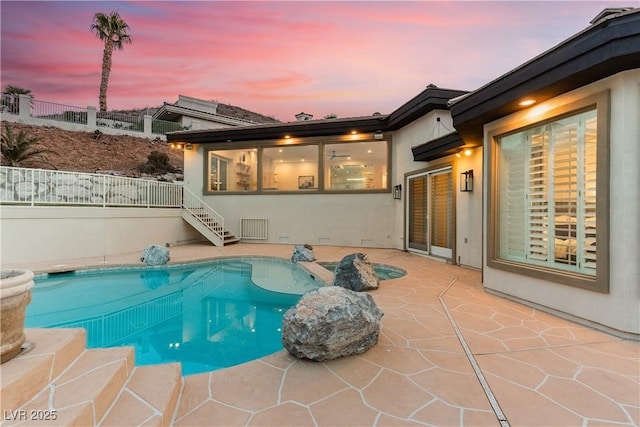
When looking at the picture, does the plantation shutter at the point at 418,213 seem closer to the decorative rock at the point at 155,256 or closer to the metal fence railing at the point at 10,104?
the decorative rock at the point at 155,256

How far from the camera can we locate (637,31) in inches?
104

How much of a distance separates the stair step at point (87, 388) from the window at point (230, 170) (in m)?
9.84

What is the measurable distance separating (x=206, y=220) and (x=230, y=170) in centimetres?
229

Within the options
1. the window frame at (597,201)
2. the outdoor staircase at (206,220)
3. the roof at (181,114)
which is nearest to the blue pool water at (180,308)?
the outdoor staircase at (206,220)

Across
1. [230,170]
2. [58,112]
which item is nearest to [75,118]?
[58,112]

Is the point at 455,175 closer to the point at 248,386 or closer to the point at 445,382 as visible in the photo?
the point at 445,382

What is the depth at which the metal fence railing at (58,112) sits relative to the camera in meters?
17.7

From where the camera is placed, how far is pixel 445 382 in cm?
217

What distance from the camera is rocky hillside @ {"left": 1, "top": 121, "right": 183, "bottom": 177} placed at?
55.5 ft

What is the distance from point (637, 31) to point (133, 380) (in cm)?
497

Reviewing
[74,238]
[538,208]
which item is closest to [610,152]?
[538,208]

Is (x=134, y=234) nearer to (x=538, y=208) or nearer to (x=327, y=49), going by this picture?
(x=327, y=49)

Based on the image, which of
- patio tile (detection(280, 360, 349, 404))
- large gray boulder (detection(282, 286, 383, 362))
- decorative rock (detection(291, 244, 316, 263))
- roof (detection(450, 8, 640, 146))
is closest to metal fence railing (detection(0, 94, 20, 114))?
decorative rock (detection(291, 244, 316, 263))

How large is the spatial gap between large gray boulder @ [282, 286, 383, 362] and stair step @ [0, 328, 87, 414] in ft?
4.91
